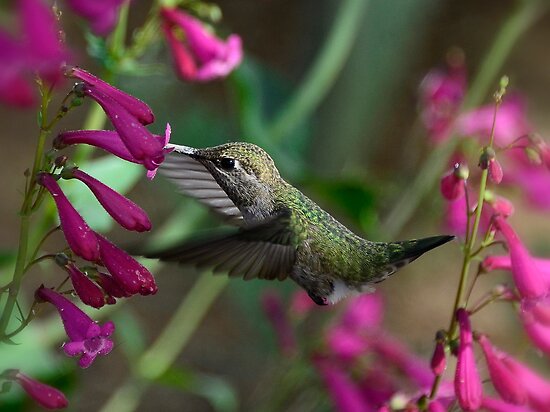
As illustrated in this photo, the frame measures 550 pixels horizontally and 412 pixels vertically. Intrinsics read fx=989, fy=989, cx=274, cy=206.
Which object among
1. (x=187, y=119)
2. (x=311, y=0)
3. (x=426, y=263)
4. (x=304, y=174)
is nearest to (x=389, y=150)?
(x=426, y=263)

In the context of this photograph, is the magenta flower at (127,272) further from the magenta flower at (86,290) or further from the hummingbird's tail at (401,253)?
the hummingbird's tail at (401,253)

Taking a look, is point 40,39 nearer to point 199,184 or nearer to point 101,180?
point 199,184

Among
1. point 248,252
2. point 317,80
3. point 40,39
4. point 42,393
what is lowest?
point 42,393

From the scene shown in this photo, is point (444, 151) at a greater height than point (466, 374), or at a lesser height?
greater

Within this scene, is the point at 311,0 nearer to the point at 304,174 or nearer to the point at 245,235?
the point at 304,174

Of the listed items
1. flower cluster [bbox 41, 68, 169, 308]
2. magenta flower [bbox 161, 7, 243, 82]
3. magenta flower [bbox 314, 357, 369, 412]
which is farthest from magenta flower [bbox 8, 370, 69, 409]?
magenta flower [bbox 161, 7, 243, 82]

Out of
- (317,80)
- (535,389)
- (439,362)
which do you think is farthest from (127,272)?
(317,80)

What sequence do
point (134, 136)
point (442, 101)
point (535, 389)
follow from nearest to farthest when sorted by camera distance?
point (134, 136) < point (535, 389) < point (442, 101)
